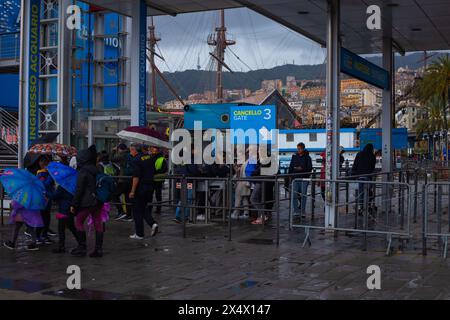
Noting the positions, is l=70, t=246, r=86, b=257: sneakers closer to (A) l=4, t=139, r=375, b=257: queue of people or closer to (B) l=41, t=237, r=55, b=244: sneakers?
(A) l=4, t=139, r=375, b=257: queue of people

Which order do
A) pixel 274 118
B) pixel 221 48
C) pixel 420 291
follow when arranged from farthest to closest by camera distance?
1. pixel 221 48
2. pixel 274 118
3. pixel 420 291

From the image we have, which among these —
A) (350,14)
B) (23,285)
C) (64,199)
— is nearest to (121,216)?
(64,199)

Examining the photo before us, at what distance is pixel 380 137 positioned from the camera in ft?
62.3

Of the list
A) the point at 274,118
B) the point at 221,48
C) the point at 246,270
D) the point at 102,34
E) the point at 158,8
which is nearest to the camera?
the point at 246,270

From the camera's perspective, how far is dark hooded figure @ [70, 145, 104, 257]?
9070 mm

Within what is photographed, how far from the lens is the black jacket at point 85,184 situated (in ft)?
29.7

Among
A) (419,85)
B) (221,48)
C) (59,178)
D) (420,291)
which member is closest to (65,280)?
(59,178)

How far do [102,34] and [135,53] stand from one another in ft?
19.6

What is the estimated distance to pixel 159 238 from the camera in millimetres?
11148

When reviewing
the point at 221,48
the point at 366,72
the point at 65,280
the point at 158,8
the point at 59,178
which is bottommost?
the point at 65,280

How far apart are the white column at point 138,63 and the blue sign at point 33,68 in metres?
2.97

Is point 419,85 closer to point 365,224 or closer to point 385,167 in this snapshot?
point 385,167

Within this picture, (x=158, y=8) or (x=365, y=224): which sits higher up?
(x=158, y=8)

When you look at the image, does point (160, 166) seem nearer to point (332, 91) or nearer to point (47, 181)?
point (47, 181)
